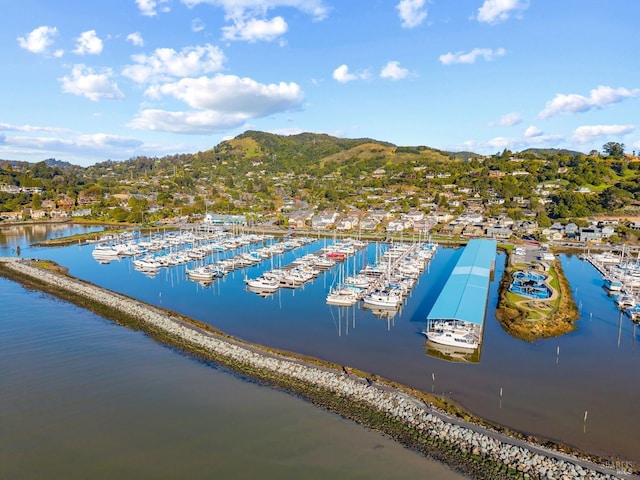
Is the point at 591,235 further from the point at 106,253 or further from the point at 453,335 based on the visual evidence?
the point at 106,253

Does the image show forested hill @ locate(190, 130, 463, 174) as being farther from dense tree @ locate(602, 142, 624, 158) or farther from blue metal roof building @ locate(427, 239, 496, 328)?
blue metal roof building @ locate(427, 239, 496, 328)

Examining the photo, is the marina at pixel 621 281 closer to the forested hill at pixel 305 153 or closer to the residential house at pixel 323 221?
the residential house at pixel 323 221

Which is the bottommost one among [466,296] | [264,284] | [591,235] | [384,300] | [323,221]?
[384,300]

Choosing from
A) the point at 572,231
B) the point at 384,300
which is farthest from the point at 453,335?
the point at 572,231

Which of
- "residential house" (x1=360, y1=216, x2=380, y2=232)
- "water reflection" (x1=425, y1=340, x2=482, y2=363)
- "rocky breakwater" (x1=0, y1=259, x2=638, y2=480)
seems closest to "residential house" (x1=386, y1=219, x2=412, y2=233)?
"residential house" (x1=360, y1=216, x2=380, y2=232)

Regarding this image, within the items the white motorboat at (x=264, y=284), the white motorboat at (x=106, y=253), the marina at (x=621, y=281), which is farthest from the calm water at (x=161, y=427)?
the white motorboat at (x=106, y=253)
